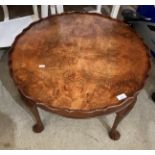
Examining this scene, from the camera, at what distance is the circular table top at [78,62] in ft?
3.28

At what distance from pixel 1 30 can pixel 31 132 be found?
77 centimetres

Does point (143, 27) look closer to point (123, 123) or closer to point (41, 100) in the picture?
point (123, 123)

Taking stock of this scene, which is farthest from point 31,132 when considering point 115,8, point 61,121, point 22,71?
point 115,8

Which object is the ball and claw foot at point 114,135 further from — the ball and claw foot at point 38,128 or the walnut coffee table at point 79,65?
the ball and claw foot at point 38,128

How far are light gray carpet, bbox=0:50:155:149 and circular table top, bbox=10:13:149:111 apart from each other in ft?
1.54

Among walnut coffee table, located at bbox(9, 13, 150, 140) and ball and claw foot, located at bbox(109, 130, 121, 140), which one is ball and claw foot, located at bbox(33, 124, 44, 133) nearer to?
walnut coffee table, located at bbox(9, 13, 150, 140)

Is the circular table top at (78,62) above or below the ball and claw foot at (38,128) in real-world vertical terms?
above

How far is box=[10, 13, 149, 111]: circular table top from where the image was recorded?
1.00 m

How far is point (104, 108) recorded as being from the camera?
3.17 feet

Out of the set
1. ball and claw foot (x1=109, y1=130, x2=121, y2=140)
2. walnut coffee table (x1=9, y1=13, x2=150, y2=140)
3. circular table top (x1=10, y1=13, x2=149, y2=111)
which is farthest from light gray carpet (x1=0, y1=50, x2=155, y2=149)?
circular table top (x1=10, y1=13, x2=149, y2=111)

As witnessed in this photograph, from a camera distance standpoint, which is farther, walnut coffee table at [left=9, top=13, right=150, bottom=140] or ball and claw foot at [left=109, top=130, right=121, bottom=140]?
ball and claw foot at [left=109, top=130, right=121, bottom=140]

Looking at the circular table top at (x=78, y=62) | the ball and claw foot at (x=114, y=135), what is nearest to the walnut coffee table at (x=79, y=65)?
the circular table top at (x=78, y=62)

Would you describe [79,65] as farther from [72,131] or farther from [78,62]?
[72,131]

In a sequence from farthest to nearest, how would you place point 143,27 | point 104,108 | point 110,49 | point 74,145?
point 143,27 → point 74,145 → point 110,49 → point 104,108
